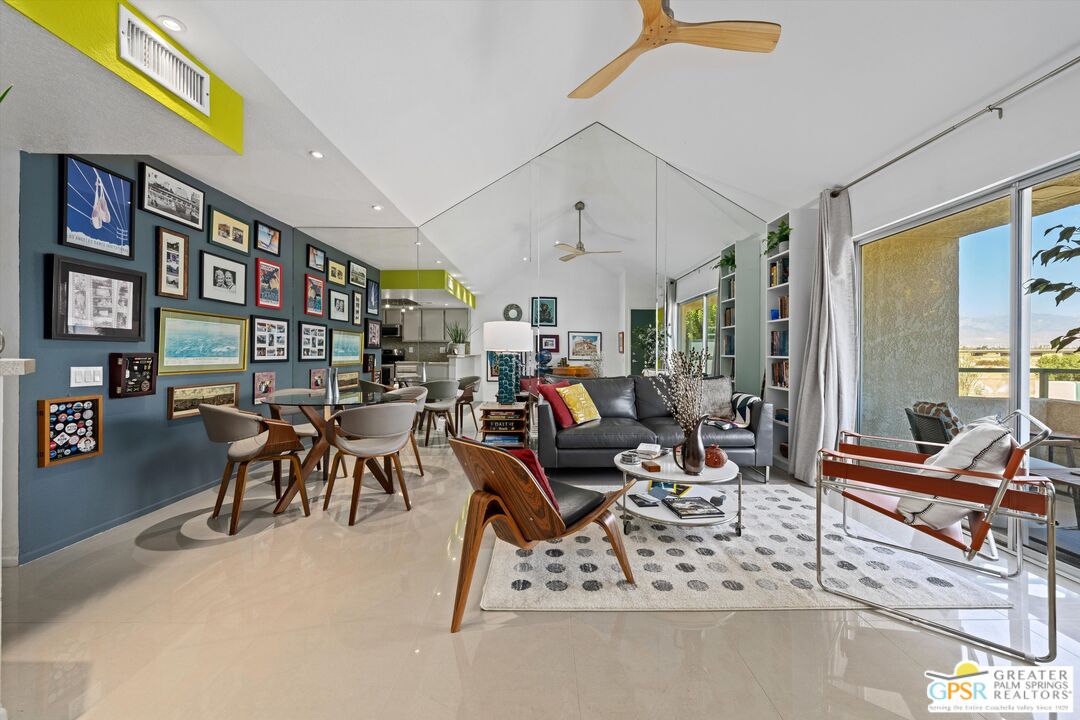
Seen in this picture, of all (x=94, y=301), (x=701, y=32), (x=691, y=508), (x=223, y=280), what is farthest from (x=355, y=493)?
(x=701, y=32)

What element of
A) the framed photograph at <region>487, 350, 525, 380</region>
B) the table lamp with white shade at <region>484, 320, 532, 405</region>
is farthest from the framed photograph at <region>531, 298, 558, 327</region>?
the table lamp with white shade at <region>484, 320, 532, 405</region>

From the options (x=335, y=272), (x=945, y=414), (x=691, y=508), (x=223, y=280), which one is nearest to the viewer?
(x=691, y=508)

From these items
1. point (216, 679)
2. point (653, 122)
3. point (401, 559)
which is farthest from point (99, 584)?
point (653, 122)

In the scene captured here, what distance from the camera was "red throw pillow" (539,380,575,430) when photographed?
4094 mm

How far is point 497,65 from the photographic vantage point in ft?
10.0

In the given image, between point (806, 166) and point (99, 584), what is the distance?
18.1 ft

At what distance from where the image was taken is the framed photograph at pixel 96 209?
2588mm

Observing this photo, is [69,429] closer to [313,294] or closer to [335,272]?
[313,294]

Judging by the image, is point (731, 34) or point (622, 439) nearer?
point (731, 34)

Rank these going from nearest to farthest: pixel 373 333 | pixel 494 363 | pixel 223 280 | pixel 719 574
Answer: pixel 719 574, pixel 223 280, pixel 494 363, pixel 373 333

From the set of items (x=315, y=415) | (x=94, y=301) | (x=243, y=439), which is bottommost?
(x=243, y=439)

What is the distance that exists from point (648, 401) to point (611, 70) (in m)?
3.04

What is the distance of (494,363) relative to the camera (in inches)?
Result: 200

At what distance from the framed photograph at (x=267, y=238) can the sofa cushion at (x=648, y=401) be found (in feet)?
12.9
